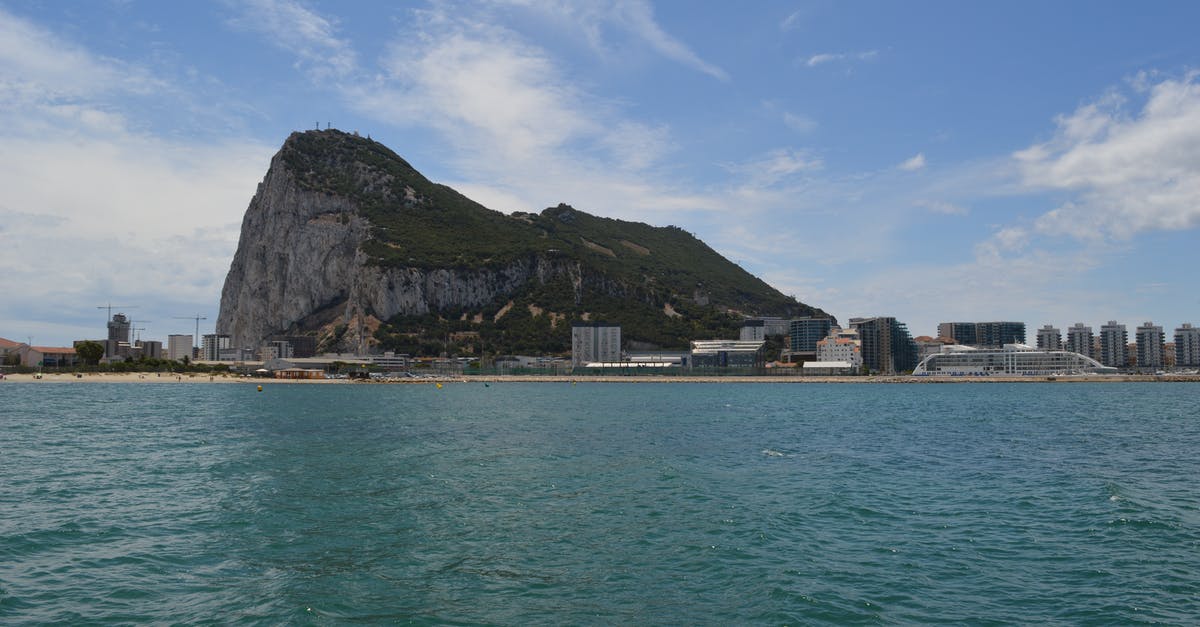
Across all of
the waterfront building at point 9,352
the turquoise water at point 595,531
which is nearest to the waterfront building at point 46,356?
the waterfront building at point 9,352

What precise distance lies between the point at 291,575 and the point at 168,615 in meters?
2.65

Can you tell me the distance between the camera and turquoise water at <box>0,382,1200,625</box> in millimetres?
13875

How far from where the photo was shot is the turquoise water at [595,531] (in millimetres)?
13875

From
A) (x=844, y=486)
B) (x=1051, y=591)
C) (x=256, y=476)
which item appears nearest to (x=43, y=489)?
(x=256, y=476)

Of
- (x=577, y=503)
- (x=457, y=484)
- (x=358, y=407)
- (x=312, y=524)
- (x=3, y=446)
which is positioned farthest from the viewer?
(x=358, y=407)

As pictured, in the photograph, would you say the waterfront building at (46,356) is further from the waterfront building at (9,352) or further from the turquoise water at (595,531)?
the turquoise water at (595,531)

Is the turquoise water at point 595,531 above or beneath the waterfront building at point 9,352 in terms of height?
beneath

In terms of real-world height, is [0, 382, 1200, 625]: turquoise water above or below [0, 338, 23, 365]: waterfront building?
below

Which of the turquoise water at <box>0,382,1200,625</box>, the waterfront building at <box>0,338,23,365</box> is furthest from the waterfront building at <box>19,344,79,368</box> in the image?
the turquoise water at <box>0,382,1200,625</box>

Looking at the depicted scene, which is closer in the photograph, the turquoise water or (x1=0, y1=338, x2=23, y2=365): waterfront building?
the turquoise water

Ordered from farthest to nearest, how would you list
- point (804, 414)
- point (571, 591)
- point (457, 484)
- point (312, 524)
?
point (804, 414), point (457, 484), point (312, 524), point (571, 591)

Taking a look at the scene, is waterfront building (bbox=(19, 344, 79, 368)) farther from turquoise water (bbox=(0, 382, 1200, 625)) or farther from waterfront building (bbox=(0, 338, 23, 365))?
turquoise water (bbox=(0, 382, 1200, 625))

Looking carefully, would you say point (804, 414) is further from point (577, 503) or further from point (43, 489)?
point (43, 489)

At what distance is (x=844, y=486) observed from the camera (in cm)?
2689
